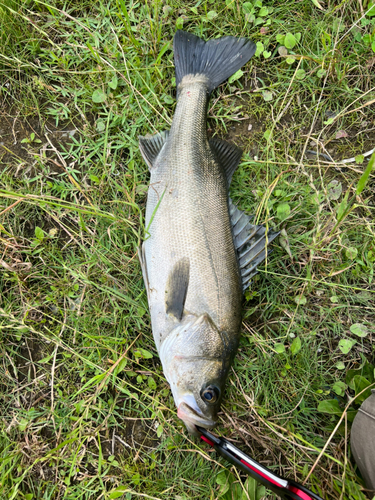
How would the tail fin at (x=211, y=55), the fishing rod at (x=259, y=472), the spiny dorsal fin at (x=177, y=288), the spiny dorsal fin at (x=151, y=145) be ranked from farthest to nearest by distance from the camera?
the tail fin at (x=211, y=55)
the spiny dorsal fin at (x=151, y=145)
the spiny dorsal fin at (x=177, y=288)
the fishing rod at (x=259, y=472)

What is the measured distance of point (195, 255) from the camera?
225 cm

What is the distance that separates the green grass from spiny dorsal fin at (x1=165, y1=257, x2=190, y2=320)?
441 mm

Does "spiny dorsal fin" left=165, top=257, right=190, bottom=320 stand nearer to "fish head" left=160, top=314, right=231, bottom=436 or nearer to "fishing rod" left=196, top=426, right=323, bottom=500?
"fish head" left=160, top=314, right=231, bottom=436

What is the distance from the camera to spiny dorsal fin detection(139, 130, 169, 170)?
2592 millimetres

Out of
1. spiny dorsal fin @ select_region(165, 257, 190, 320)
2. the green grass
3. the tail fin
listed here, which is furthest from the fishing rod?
the tail fin

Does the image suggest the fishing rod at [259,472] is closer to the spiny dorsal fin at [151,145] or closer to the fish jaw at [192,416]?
the fish jaw at [192,416]

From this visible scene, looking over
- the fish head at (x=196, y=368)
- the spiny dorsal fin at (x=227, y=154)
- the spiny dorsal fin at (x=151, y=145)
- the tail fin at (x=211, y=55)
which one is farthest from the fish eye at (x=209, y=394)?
the tail fin at (x=211, y=55)

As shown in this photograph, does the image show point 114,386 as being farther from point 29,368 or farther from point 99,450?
point 29,368

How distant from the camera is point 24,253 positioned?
276 cm

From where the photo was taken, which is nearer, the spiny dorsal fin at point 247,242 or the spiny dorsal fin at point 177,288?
the spiny dorsal fin at point 177,288

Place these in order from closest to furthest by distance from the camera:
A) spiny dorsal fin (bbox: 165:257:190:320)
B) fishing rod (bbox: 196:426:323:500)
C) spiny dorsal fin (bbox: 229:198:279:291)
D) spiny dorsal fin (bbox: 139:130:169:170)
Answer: fishing rod (bbox: 196:426:323:500), spiny dorsal fin (bbox: 165:257:190:320), spiny dorsal fin (bbox: 229:198:279:291), spiny dorsal fin (bbox: 139:130:169:170)

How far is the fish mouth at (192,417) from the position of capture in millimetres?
2129

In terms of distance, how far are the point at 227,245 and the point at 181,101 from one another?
48.3 inches

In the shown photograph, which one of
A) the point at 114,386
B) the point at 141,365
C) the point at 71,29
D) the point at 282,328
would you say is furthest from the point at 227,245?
the point at 71,29
